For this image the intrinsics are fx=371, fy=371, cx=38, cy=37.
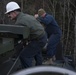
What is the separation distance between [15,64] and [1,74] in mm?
531

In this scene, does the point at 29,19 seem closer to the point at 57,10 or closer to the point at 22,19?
the point at 22,19

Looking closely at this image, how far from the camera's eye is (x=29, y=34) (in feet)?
22.7

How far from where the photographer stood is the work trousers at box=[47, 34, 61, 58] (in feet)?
29.6

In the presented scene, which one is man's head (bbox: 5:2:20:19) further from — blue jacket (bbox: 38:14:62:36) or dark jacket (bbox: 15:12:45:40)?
blue jacket (bbox: 38:14:62:36)

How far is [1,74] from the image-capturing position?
20.7ft

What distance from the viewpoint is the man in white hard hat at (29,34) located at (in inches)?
277

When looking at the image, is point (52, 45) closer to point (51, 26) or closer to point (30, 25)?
point (51, 26)

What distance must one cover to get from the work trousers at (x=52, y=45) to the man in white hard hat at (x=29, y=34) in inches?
59.8

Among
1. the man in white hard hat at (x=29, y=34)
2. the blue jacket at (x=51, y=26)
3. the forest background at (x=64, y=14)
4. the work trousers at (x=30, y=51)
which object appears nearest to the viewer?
the man in white hard hat at (x=29, y=34)

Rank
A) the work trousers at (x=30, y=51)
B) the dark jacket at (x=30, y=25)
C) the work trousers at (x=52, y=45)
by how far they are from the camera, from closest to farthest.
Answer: the dark jacket at (x=30, y=25)
the work trousers at (x=30, y=51)
the work trousers at (x=52, y=45)

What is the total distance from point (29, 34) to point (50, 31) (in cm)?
261

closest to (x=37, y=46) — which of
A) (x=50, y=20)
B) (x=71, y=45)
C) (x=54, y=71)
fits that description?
(x=50, y=20)

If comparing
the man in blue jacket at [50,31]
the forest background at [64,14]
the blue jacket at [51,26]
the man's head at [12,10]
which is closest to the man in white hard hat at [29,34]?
the man's head at [12,10]

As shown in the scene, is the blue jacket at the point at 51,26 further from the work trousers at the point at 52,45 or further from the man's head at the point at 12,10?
the man's head at the point at 12,10
